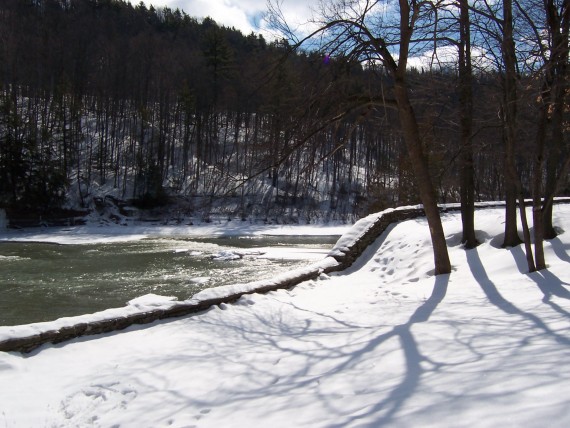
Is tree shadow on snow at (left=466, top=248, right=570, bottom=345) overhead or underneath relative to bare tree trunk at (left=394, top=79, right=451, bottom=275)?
underneath

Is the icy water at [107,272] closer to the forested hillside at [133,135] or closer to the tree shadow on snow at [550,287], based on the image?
the forested hillside at [133,135]

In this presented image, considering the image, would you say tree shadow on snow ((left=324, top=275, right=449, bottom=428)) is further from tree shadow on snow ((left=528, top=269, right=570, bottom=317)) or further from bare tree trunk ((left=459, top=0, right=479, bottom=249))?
bare tree trunk ((left=459, top=0, right=479, bottom=249))

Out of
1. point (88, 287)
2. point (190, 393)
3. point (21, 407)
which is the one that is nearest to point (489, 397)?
point (190, 393)

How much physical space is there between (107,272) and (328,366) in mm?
14427

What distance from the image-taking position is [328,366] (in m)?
4.94

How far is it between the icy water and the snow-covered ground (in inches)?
238

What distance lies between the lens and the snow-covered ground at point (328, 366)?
3375mm

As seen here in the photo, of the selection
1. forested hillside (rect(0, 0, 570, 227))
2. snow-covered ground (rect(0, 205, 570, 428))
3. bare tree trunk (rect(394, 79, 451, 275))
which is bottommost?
snow-covered ground (rect(0, 205, 570, 428))

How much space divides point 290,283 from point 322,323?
284 centimetres

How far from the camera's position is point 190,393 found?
15.4 ft

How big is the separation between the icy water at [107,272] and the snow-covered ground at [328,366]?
6057mm

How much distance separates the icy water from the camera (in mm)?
12496

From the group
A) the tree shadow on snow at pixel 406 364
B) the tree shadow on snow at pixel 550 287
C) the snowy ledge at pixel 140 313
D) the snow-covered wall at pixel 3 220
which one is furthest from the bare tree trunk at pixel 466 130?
the snow-covered wall at pixel 3 220

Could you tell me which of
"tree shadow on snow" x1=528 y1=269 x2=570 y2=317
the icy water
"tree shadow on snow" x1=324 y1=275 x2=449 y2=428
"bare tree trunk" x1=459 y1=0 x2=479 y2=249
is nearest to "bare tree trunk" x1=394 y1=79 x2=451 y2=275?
"bare tree trunk" x1=459 y1=0 x2=479 y2=249
